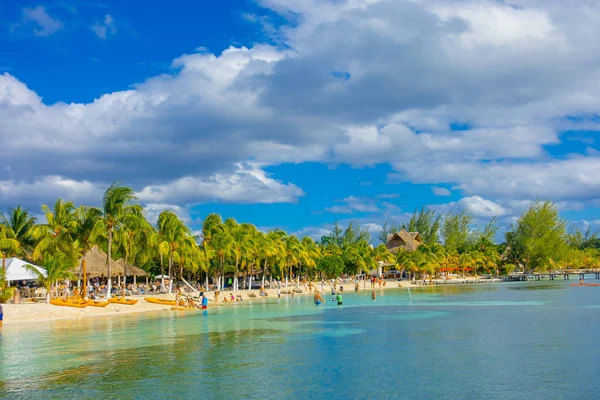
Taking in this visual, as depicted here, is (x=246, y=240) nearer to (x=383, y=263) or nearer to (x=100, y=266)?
(x=100, y=266)

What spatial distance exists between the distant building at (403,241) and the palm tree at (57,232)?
73.6 meters

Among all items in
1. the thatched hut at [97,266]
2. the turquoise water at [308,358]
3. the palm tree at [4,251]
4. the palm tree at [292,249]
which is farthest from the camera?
the palm tree at [292,249]

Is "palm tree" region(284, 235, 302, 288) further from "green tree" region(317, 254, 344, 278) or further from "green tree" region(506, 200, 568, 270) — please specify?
"green tree" region(506, 200, 568, 270)

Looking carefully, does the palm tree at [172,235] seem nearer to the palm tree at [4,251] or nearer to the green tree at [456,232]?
the palm tree at [4,251]

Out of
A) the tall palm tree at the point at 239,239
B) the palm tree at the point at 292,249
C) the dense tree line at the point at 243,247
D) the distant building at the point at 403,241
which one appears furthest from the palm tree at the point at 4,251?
the distant building at the point at 403,241

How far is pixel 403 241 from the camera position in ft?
360

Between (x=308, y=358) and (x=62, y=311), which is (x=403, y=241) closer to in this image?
(x=62, y=311)

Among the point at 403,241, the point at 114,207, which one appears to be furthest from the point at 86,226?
the point at 403,241

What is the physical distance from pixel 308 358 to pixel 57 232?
101 ft

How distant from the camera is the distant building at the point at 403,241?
10875cm

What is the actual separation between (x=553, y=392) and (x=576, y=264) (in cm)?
12297

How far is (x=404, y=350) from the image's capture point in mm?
21812

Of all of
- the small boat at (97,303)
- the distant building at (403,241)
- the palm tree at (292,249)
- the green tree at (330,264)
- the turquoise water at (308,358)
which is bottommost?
the turquoise water at (308,358)

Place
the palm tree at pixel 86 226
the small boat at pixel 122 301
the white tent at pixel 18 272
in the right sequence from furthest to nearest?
the small boat at pixel 122 301
the palm tree at pixel 86 226
the white tent at pixel 18 272
